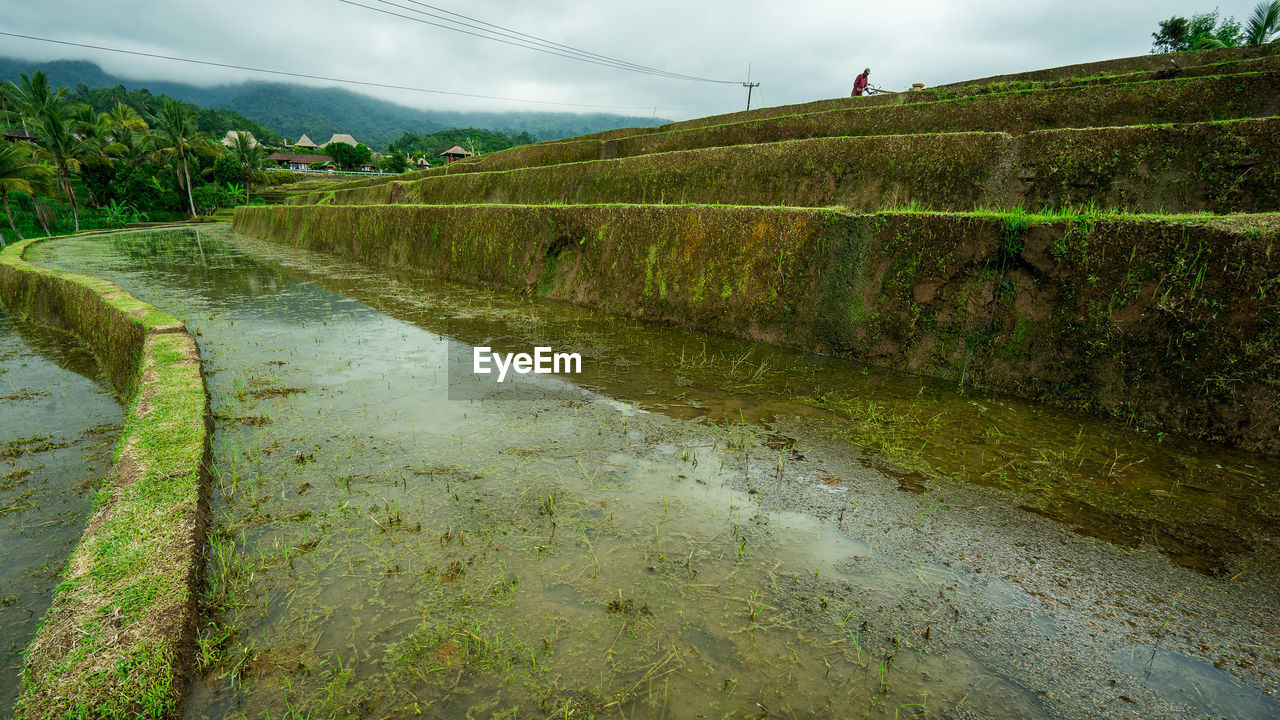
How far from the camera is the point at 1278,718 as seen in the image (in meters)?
1.28

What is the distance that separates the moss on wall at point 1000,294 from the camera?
268cm

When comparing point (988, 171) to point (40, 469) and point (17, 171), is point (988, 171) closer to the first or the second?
point (40, 469)

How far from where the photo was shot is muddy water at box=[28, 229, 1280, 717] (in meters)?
1.37

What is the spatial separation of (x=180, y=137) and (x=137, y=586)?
46285 mm

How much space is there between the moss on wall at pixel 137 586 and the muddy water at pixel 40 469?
0.25 meters

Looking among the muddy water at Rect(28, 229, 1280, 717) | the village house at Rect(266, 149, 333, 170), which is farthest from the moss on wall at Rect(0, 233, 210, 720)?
the village house at Rect(266, 149, 333, 170)

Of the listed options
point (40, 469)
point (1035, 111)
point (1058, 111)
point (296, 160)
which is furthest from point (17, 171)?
point (296, 160)

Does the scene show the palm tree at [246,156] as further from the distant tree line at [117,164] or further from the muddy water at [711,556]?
the muddy water at [711,556]

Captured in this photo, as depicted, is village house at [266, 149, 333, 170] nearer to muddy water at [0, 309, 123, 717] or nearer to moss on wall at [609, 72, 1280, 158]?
moss on wall at [609, 72, 1280, 158]

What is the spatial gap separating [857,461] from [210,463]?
305 cm

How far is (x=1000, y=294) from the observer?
3.52 meters

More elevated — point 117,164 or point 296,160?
point 296,160

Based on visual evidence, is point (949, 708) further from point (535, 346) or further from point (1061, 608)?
point (535, 346)

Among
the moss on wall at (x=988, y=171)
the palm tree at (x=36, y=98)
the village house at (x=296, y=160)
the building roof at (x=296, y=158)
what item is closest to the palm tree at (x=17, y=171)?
the palm tree at (x=36, y=98)
